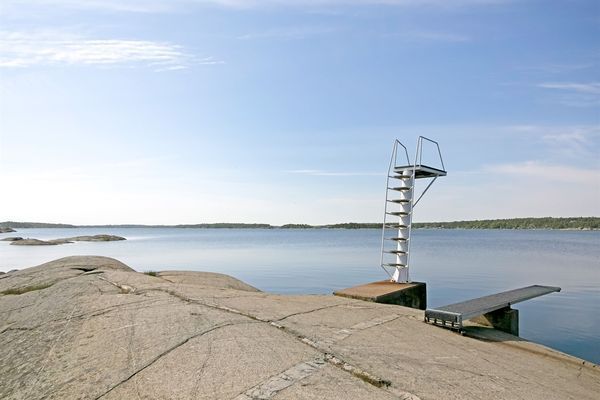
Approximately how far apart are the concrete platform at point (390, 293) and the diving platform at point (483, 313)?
6.01ft

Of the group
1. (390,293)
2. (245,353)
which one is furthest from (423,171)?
(245,353)

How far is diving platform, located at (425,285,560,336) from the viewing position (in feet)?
24.1

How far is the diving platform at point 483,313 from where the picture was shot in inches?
289

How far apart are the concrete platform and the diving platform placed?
6.01 ft

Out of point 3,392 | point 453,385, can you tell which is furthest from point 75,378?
point 453,385

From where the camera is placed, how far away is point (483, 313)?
26.2 ft

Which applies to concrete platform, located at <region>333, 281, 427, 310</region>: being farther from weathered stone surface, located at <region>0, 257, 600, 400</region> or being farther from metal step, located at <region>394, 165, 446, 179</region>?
metal step, located at <region>394, 165, 446, 179</region>

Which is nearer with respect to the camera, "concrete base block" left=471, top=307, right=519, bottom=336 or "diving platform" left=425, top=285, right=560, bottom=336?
"diving platform" left=425, top=285, right=560, bottom=336

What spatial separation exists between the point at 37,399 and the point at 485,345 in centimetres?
594

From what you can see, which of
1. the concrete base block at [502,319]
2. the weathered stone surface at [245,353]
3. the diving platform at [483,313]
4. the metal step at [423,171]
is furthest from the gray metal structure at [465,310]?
the metal step at [423,171]

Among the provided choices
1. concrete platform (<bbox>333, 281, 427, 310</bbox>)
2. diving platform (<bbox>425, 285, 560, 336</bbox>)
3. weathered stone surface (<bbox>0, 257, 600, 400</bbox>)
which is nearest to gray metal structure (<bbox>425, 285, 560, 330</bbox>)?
diving platform (<bbox>425, 285, 560, 336</bbox>)

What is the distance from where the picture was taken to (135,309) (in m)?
6.63

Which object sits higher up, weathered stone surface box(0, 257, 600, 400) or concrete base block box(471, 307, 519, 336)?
weathered stone surface box(0, 257, 600, 400)

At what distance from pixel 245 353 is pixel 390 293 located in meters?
6.31
